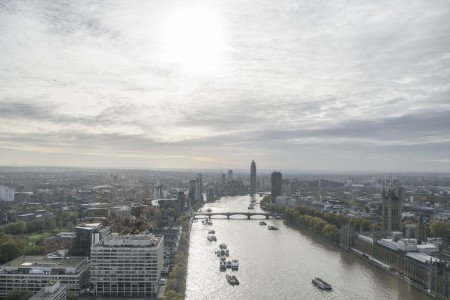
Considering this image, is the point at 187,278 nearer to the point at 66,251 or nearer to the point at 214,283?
the point at 214,283

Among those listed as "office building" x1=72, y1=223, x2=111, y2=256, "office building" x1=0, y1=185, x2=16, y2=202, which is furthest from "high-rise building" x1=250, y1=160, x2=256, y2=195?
"office building" x1=72, y1=223, x2=111, y2=256

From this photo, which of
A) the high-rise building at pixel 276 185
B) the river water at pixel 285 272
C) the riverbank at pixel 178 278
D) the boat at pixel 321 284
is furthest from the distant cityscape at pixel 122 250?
the high-rise building at pixel 276 185

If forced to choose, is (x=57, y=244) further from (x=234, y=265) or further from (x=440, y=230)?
(x=440, y=230)

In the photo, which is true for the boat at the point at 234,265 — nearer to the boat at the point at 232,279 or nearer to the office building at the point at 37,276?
the boat at the point at 232,279

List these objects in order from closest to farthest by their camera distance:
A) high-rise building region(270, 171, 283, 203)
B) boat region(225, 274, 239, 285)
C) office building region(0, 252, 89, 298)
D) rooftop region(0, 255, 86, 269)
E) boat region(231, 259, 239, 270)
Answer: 1. office building region(0, 252, 89, 298)
2. rooftop region(0, 255, 86, 269)
3. boat region(225, 274, 239, 285)
4. boat region(231, 259, 239, 270)
5. high-rise building region(270, 171, 283, 203)

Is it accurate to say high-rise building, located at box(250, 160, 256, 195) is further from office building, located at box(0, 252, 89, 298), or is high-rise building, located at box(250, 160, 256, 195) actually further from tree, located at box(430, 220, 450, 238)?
office building, located at box(0, 252, 89, 298)

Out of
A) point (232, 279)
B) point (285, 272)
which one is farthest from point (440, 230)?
point (232, 279)

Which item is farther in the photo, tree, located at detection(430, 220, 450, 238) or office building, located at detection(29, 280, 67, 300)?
tree, located at detection(430, 220, 450, 238)
